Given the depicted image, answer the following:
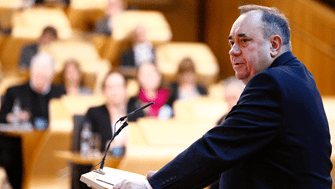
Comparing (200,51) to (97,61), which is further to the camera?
(200,51)

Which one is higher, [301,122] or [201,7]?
[301,122]

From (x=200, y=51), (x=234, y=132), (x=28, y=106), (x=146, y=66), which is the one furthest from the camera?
(x=200, y=51)

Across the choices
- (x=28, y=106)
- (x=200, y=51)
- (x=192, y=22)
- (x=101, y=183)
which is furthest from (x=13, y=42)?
(x=101, y=183)

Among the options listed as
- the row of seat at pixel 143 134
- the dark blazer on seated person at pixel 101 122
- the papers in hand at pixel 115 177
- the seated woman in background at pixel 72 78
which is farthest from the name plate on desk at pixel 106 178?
the seated woman in background at pixel 72 78

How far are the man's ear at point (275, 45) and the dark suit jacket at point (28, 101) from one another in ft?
5.79

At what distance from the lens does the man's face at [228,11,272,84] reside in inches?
25.6

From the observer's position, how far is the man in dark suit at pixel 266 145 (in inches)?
23.1

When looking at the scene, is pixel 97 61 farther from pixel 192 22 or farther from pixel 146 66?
pixel 192 22

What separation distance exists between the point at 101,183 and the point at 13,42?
289cm

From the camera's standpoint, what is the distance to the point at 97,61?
3.35 m

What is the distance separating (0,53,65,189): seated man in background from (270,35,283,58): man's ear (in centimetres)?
169

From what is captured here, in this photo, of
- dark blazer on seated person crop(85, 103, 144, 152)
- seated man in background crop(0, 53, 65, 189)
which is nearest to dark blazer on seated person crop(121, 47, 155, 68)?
seated man in background crop(0, 53, 65, 189)

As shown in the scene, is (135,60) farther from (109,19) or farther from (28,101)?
(28,101)

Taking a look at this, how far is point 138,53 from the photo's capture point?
3.25 m
